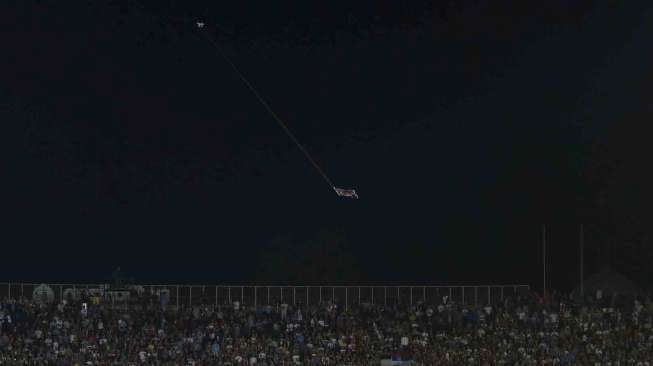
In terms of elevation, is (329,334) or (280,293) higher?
(280,293)

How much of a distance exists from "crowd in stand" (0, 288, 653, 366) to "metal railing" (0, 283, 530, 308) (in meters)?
0.72

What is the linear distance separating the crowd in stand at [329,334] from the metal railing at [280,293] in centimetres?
72

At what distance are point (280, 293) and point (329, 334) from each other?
154 inches

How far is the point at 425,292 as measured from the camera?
55.1m

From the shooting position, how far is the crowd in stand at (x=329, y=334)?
49281 millimetres

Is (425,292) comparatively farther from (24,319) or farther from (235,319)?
(24,319)

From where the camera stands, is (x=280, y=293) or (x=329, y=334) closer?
(x=329, y=334)

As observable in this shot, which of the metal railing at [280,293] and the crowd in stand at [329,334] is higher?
the metal railing at [280,293]

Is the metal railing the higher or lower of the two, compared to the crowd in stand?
higher

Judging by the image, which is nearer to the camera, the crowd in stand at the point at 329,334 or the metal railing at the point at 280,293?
the crowd in stand at the point at 329,334

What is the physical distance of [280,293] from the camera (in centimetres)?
5438

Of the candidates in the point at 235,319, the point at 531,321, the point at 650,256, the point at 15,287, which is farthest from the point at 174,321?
the point at 650,256

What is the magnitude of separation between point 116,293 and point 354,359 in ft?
31.6

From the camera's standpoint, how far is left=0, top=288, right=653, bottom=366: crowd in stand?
162 ft
